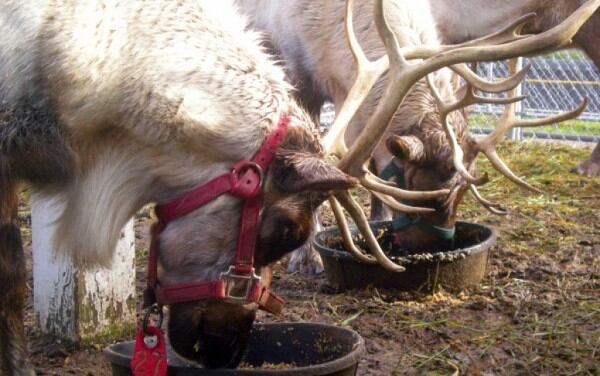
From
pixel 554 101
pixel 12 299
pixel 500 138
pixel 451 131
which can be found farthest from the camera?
pixel 554 101

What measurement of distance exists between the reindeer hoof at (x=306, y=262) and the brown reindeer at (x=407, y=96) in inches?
0.7

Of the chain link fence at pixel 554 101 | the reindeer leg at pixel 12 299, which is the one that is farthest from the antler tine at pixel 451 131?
the chain link fence at pixel 554 101

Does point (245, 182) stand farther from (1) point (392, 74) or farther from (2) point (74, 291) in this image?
(2) point (74, 291)

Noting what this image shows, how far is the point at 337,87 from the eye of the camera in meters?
4.94

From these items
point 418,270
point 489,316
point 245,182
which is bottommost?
point 489,316

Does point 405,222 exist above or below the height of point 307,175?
below

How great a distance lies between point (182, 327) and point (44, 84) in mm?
769

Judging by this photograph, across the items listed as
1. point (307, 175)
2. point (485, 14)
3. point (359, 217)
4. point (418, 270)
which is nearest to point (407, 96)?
point (418, 270)

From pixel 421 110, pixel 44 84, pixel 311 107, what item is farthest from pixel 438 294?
pixel 44 84

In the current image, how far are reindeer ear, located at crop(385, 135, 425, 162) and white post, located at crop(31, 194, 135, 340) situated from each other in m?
1.21

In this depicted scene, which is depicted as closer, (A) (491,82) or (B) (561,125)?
(A) (491,82)

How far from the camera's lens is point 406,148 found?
4.43 metres

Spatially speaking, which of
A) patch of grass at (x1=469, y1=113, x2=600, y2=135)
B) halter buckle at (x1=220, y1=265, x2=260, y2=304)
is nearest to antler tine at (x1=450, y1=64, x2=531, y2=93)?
halter buckle at (x1=220, y1=265, x2=260, y2=304)

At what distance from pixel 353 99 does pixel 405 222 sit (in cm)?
121
